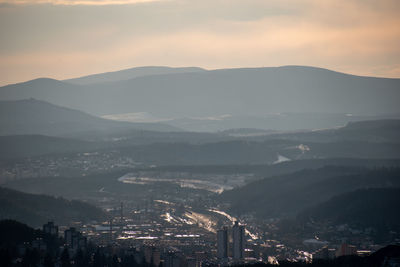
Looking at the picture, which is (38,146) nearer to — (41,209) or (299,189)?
(299,189)

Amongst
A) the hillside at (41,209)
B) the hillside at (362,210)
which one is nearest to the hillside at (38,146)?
the hillside at (41,209)

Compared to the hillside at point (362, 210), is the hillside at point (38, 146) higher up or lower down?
higher up

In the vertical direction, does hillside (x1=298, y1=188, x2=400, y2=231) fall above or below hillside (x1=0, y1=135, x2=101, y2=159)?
below

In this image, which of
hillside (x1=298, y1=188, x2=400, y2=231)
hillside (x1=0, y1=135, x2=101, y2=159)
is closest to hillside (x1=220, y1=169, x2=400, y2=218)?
hillside (x1=298, y1=188, x2=400, y2=231)

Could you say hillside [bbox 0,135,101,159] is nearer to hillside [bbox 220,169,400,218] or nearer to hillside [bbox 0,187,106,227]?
hillside [bbox 220,169,400,218]

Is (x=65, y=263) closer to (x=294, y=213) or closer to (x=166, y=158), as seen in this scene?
(x=294, y=213)

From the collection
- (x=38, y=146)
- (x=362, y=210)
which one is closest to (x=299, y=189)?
(x=362, y=210)

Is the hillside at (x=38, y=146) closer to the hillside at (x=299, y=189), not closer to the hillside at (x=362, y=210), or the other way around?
the hillside at (x=299, y=189)
